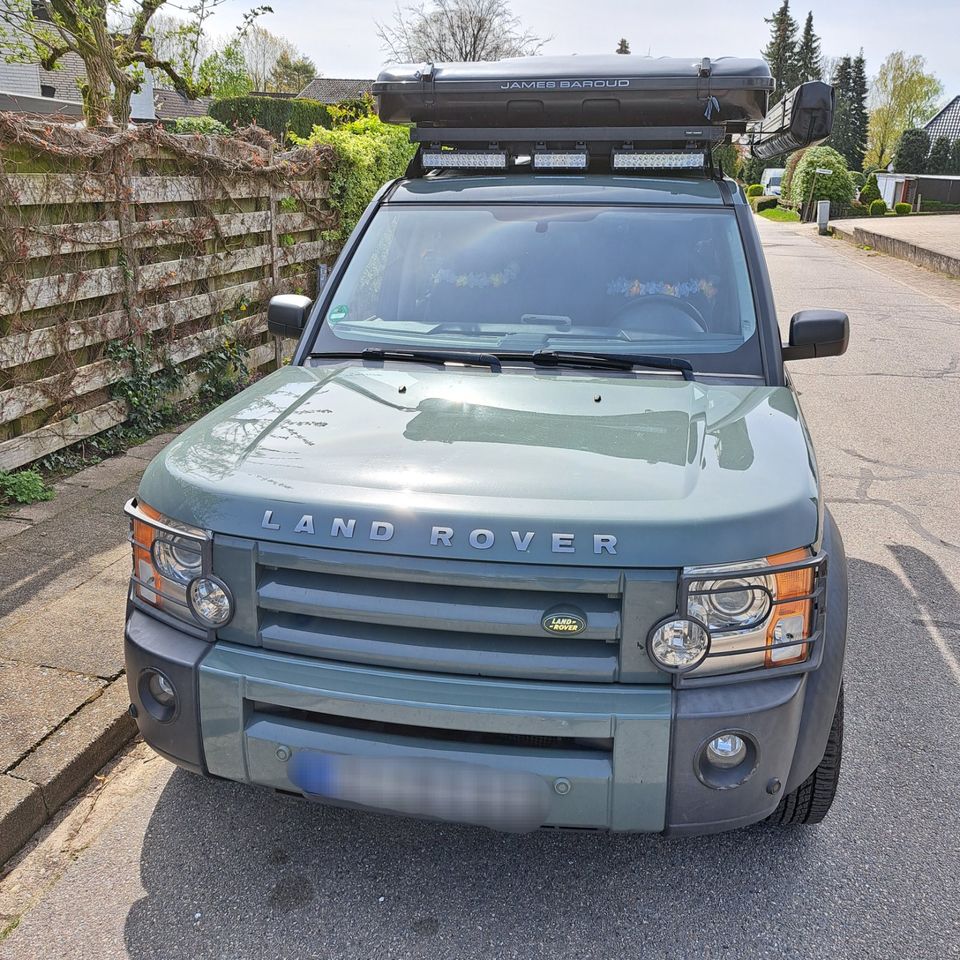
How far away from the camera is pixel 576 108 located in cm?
446

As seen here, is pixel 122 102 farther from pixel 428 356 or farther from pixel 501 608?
pixel 501 608

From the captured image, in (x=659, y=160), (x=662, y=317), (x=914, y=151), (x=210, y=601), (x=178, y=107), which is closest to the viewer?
(x=210, y=601)

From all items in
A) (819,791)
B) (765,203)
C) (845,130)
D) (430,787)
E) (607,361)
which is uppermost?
(845,130)

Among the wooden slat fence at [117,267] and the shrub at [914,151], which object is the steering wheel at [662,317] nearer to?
the wooden slat fence at [117,267]

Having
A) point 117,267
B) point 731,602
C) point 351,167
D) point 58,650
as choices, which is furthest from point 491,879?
point 351,167

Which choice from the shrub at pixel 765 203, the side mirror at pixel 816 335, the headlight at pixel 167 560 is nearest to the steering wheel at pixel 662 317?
the side mirror at pixel 816 335

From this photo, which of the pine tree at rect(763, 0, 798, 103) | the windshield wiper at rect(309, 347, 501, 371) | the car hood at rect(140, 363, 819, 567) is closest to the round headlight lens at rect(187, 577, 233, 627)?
the car hood at rect(140, 363, 819, 567)

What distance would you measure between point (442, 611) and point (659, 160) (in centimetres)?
285

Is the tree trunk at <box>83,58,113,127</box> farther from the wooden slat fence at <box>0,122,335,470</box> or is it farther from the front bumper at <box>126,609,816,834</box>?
the front bumper at <box>126,609,816,834</box>

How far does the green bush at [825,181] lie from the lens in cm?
4288

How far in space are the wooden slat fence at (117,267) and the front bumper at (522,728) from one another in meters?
3.78

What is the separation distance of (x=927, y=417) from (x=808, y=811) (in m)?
6.52

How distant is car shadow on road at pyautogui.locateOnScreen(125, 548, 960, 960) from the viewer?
2.57 meters

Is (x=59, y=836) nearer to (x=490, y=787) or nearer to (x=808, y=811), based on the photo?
(x=490, y=787)
